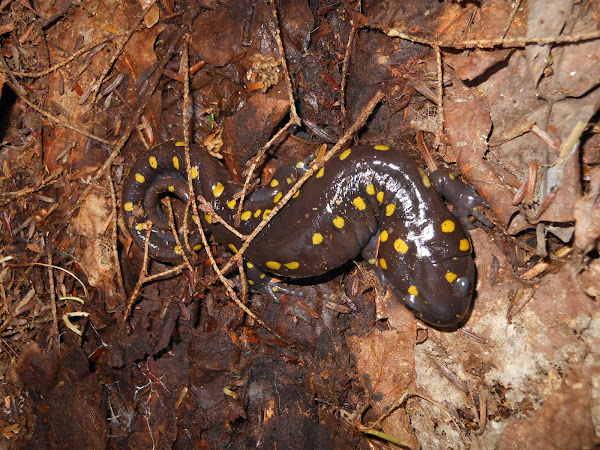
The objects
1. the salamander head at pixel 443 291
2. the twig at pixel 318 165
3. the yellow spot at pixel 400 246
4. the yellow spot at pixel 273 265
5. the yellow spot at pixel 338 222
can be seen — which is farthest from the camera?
the yellow spot at pixel 273 265

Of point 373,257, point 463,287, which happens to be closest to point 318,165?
point 373,257

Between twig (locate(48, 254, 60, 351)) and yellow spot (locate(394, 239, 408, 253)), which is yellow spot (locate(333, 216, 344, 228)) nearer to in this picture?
yellow spot (locate(394, 239, 408, 253))

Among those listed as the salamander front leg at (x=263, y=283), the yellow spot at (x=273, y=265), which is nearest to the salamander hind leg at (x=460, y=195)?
the yellow spot at (x=273, y=265)

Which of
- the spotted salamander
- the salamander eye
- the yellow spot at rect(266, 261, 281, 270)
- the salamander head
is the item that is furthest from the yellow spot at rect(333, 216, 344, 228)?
the salamander eye

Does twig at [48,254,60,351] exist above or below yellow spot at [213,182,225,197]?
below

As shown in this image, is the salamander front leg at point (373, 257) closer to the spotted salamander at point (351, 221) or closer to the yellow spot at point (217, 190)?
the spotted salamander at point (351, 221)

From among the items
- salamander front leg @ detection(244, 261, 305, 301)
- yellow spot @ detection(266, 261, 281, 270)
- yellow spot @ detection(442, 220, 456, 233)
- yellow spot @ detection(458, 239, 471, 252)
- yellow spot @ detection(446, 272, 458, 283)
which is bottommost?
salamander front leg @ detection(244, 261, 305, 301)

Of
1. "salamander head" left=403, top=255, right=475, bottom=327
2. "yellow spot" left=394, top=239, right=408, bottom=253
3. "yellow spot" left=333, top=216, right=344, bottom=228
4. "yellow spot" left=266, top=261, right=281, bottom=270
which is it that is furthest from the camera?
"yellow spot" left=266, top=261, right=281, bottom=270
